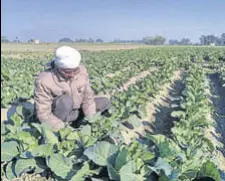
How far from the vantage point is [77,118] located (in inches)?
199

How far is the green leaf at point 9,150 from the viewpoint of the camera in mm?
3715

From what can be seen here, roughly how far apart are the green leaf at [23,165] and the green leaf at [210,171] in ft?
4.87

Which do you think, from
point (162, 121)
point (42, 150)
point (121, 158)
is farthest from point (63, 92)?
point (162, 121)

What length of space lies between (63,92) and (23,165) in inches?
48.2

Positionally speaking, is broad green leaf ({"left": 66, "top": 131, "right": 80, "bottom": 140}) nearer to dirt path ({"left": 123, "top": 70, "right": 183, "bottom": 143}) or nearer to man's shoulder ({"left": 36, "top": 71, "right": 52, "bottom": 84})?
man's shoulder ({"left": 36, "top": 71, "right": 52, "bottom": 84})

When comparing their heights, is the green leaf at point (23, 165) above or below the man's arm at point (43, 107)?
below

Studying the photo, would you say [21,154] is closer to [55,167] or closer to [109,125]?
[55,167]

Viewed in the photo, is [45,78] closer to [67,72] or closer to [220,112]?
[67,72]

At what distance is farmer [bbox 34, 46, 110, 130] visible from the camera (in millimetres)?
4223

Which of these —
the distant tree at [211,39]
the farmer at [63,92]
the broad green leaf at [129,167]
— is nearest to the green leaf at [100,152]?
the broad green leaf at [129,167]

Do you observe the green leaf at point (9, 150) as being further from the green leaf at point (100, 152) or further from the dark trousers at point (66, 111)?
the green leaf at point (100, 152)

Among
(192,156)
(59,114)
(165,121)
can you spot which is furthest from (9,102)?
(192,156)

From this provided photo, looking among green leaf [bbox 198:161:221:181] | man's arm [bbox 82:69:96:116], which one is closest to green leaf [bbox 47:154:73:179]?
green leaf [bbox 198:161:221:181]

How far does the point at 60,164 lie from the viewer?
3.31 metres
